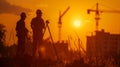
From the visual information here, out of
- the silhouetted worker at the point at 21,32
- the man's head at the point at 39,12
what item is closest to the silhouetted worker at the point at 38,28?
the man's head at the point at 39,12

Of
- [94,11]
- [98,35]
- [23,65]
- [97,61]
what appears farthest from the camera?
[98,35]

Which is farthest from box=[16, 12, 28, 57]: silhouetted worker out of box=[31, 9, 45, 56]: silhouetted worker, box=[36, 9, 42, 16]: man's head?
box=[36, 9, 42, 16]: man's head

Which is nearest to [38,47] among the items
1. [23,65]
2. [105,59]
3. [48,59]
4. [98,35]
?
[48,59]

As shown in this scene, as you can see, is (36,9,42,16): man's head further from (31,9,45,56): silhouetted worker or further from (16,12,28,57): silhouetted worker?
(16,12,28,57): silhouetted worker

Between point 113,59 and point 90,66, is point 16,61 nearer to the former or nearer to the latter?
point 90,66

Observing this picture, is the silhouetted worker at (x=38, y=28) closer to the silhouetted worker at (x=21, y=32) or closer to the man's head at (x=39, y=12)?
the man's head at (x=39, y=12)

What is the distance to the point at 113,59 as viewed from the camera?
78.0 feet

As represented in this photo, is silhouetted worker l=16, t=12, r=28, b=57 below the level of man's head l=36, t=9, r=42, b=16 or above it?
below

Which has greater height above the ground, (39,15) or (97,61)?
(39,15)

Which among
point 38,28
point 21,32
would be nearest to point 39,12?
point 38,28

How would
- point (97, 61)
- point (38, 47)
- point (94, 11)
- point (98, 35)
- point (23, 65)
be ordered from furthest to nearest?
point (98, 35) < point (94, 11) < point (97, 61) < point (38, 47) < point (23, 65)

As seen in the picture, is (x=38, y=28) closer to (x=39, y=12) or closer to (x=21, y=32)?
(x=39, y=12)

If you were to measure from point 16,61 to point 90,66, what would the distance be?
3.19 metres

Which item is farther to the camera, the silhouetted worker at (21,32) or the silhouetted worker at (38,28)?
the silhouetted worker at (21,32)
